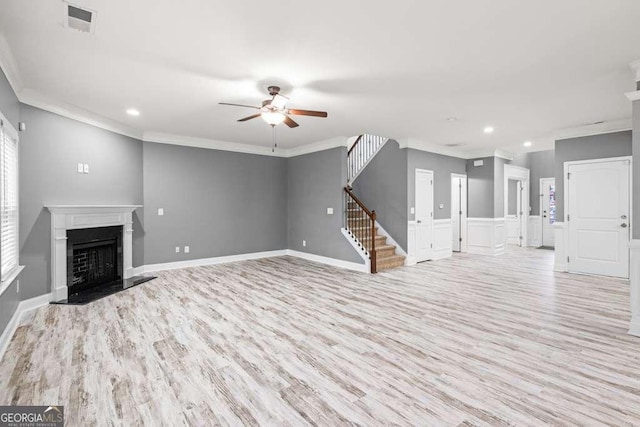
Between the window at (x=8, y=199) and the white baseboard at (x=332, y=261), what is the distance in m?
4.88

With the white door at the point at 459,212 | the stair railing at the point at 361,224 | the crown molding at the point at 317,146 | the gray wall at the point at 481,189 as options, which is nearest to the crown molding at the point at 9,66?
the crown molding at the point at 317,146

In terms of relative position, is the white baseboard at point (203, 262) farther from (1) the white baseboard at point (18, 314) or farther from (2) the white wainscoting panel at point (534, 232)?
(2) the white wainscoting panel at point (534, 232)

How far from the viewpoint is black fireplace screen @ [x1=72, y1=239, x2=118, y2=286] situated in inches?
177

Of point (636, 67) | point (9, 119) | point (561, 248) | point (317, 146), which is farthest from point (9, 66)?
point (561, 248)

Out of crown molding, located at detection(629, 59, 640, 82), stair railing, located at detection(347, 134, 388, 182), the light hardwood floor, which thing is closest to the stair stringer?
the light hardwood floor

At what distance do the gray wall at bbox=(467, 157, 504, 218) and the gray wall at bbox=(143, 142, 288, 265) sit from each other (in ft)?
16.6

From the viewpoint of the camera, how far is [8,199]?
3.19 m

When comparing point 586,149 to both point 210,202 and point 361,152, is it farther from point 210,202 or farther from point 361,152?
point 210,202

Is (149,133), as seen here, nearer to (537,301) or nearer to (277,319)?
(277,319)

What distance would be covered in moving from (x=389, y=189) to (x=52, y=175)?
600 cm

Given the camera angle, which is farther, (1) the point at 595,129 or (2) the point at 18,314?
(1) the point at 595,129

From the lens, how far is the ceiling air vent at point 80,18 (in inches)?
86.9

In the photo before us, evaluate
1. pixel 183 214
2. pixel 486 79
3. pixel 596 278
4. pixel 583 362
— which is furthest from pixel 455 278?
pixel 183 214

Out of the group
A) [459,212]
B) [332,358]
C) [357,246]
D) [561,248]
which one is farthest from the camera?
[459,212]
